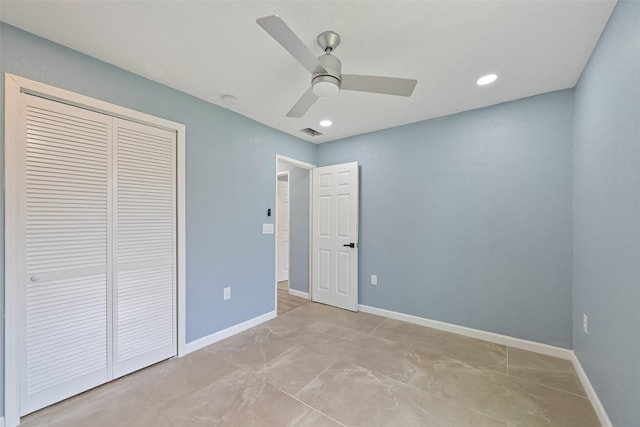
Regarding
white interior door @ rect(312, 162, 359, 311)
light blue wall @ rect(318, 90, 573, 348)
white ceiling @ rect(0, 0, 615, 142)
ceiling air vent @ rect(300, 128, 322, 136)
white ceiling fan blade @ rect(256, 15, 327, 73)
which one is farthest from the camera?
white interior door @ rect(312, 162, 359, 311)

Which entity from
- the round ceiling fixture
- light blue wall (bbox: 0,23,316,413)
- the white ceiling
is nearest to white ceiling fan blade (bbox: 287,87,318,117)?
the white ceiling

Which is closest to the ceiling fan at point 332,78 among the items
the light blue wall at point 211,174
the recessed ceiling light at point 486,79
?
the recessed ceiling light at point 486,79

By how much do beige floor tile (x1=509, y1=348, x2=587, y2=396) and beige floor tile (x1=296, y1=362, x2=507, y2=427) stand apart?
2.55 ft

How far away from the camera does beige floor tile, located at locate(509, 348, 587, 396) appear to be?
2029 mm

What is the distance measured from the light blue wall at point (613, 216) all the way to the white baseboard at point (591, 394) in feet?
0.19

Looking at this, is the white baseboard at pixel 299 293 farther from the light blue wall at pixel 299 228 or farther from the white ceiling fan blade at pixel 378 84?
the white ceiling fan blade at pixel 378 84

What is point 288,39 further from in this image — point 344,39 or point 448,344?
point 448,344

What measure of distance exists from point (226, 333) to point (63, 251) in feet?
5.42

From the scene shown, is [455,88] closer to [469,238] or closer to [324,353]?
[469,238]

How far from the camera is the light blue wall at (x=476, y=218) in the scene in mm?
2465

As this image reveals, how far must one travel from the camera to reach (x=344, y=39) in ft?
5.66

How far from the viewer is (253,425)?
1618 millimetres

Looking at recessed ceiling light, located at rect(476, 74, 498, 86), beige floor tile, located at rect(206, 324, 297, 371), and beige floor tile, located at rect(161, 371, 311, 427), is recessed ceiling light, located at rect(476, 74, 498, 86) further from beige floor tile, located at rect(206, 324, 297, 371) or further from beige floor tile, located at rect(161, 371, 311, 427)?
beige floor tile, located at rect(206, 324, 297, 371)

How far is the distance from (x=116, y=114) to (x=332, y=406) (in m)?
2.74
